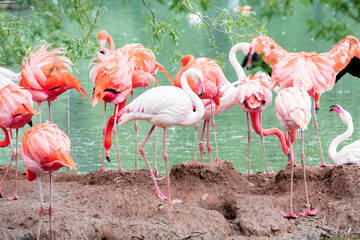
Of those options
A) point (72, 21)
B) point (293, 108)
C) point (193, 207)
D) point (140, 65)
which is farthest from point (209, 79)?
point (72, 21)

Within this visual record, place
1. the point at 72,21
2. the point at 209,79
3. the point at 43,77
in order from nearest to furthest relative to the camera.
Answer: the point at 72,21, the point at 43,77, the point at 209,79

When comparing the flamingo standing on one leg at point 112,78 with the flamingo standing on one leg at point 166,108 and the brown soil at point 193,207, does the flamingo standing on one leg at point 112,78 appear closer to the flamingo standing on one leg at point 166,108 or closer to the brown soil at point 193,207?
the flamingo standing on one leg at point 166,108

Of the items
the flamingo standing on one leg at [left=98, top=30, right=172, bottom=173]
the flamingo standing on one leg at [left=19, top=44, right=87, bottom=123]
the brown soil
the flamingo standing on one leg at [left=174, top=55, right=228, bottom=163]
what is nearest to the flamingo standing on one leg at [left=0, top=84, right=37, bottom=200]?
the flamingo standing on one leg at [left=19, top=44, right=87, bottom=123]

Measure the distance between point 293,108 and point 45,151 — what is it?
8.07 ft

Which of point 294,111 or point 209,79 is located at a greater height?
point 209,79

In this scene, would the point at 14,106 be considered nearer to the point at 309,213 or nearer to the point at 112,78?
the point at 112,78

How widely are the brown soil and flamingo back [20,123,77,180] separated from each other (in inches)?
25.3

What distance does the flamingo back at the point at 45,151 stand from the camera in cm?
452

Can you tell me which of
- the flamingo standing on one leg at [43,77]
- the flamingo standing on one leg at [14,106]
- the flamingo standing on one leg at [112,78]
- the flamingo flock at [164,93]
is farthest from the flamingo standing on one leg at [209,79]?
the flamingo standing on one leg at [14,106]

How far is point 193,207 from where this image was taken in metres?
5.38

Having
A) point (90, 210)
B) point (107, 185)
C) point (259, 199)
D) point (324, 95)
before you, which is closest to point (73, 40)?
point (107, 185)

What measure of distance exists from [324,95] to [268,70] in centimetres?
1007

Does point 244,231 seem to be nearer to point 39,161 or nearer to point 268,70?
point 39,161

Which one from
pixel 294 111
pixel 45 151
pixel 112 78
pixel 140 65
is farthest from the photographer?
pixel 140 65
